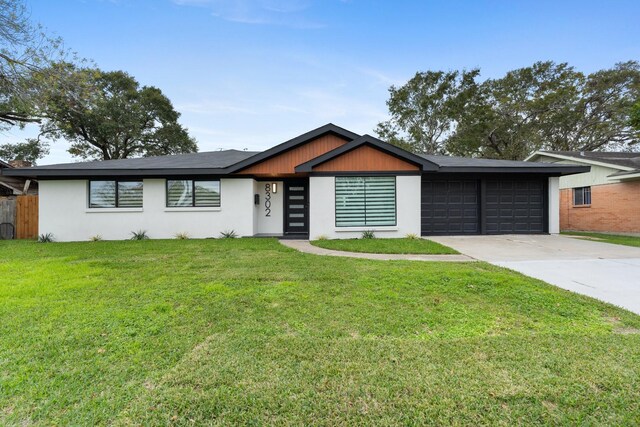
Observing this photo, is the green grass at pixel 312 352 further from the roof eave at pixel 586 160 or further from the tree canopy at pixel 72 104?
the roof eave at pixel 586 160

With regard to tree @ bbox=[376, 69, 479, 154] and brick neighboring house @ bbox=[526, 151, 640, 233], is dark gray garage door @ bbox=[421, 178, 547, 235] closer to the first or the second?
brick neighboring house @ bbox=[526, 151, 640, 233]

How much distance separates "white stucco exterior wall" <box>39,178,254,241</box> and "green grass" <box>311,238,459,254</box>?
10.9 feet

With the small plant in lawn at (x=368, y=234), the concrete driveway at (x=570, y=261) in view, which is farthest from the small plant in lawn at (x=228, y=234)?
the concrete driveway at (x=570, y=261)

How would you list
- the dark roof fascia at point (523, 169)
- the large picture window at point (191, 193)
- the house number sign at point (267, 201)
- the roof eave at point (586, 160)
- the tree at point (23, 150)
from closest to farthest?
the dark roof fascia at point (523, 169)
the large picture window at point (191, 193)
the house number sign at point (267, 201)
the roof eave at point (586, 160)
the tree at point (23, 150)

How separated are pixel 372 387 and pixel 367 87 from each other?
Result: 61.7 feet

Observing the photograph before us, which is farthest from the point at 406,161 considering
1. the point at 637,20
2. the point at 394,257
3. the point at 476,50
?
the point at 637,20

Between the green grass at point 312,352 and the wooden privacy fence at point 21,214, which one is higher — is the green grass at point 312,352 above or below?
below

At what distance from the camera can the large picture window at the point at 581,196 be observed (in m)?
15.4

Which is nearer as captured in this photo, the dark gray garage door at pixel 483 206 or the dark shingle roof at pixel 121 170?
the dark shingle roof at pixel 121 170

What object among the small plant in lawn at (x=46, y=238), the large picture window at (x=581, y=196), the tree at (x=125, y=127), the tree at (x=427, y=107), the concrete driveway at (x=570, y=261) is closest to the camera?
the concrete driveway at (x=570, y=261)

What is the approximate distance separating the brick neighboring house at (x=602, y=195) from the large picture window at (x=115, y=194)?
20.4 meters

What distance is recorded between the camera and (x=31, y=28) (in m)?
7.68

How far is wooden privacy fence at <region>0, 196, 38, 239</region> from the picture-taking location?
1144 centimetres

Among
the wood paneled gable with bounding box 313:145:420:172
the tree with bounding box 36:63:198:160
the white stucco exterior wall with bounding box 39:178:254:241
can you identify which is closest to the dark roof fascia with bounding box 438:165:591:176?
the wood paneled gable with bounding box 313:145:420:172
